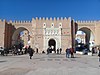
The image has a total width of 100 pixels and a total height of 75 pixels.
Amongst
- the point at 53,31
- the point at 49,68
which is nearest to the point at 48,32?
the point at 53,31

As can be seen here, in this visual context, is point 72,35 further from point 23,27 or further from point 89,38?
point 23,27

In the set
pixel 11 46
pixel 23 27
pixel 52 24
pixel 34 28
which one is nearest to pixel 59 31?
pixel 52 24

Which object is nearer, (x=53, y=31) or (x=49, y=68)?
(x=49, y=68)

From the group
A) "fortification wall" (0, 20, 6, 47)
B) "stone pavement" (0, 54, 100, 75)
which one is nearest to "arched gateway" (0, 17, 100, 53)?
"fortification wall" (0, 20, 6, 47)

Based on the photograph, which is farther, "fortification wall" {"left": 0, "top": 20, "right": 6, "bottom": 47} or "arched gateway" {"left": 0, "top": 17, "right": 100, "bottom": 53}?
"arched gateway" {"left": 0, "top": 17, "right": 100, "bottom": 53}

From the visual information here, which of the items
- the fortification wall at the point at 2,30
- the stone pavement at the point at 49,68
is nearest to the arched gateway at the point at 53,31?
the fortification wall at the point at 2,30

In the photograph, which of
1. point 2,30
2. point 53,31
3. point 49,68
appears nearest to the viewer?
point 49,68

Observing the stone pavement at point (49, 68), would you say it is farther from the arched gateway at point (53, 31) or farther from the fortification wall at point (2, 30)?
the fortification wall at point (2, 30)

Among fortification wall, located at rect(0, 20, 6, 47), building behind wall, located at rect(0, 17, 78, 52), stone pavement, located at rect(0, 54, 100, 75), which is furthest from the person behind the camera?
building behind wall, located at rect(0, 17, 78, 52)

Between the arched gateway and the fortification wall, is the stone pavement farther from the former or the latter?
the fortification wall

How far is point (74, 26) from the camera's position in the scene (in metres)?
52.8

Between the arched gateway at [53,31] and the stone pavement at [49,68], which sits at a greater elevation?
the arched gateway at [53,31]

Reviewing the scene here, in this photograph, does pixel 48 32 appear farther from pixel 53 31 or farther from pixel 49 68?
pixel 49 68

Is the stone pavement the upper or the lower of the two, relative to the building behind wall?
lower
